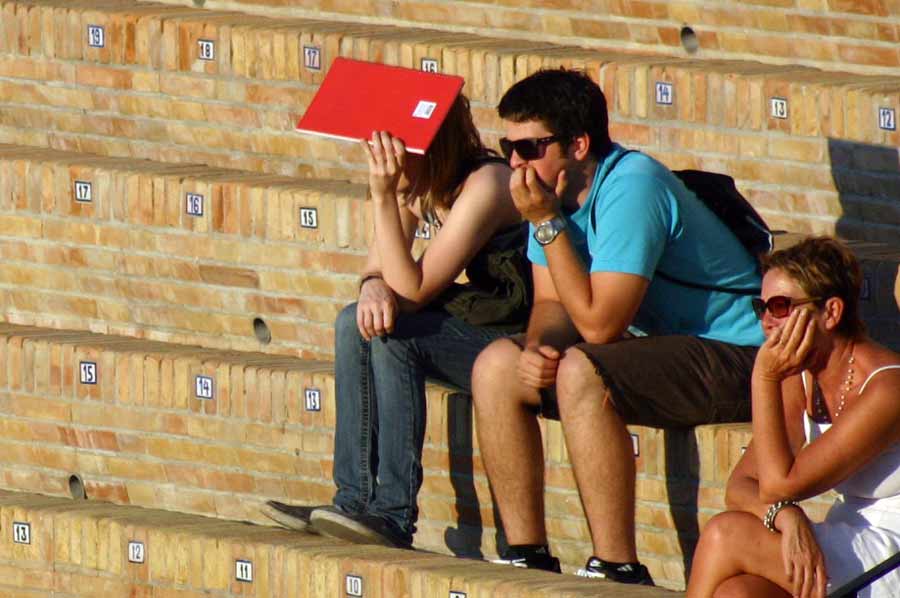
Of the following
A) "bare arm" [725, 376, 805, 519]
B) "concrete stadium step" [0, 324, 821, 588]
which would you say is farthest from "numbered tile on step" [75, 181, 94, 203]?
"bare arm" [725, 376, 805, 519]

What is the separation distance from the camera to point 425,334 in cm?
608

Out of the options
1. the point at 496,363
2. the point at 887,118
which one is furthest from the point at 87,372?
the point at 887,118

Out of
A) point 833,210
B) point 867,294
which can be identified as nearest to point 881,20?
point 833,210

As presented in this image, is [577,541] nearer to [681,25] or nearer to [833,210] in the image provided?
[833,210]

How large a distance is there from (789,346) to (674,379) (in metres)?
0.69

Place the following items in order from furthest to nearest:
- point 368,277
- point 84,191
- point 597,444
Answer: point 84,191 < point 368,277 < point 597,444

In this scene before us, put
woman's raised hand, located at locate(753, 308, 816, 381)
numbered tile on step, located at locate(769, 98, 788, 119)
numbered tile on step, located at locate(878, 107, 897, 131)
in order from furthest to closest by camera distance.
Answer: numbered tile on step, located at locate(769, 98, 788, 119) → numbered tile on step, located at locate(878, 107, 897, 131) → woman's raised hand, located at locate(753, 308, 816, 381)

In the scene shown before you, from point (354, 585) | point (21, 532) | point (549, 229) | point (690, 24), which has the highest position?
point (690, 24)

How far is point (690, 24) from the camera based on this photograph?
7.61 meters

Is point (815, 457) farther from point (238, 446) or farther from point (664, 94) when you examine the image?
point (664, 94)

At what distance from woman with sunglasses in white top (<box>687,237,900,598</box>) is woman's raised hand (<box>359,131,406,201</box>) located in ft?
4.04

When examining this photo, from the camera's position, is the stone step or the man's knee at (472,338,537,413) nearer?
the man's knee at (472,338,537,413)

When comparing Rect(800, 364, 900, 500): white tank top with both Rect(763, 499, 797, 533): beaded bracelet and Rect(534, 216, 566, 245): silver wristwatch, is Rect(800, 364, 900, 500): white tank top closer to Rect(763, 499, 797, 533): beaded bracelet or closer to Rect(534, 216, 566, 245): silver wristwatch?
Rect(763, 499, 797, 533): beaded bracelet

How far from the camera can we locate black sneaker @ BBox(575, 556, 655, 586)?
5609 millimetres
